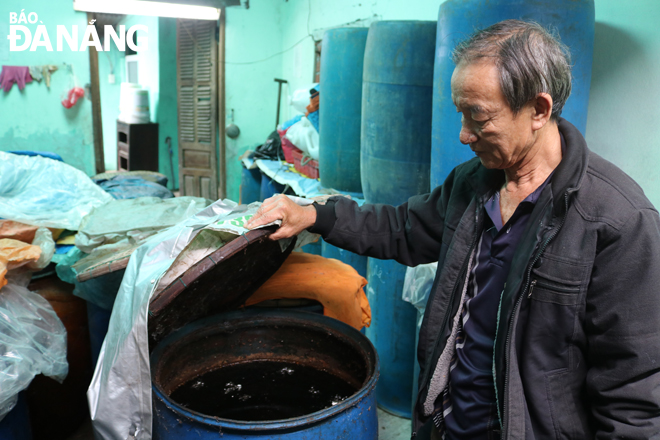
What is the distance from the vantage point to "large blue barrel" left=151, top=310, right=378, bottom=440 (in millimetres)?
1244

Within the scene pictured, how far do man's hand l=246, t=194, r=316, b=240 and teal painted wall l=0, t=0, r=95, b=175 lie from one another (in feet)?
18.1

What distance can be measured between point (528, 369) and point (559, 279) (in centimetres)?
20

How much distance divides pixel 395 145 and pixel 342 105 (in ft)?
2.52

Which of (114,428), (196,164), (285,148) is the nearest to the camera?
(114,428)

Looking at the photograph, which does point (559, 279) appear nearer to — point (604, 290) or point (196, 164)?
point (604, 290)

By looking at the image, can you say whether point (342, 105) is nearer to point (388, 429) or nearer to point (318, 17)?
point (388, 429)

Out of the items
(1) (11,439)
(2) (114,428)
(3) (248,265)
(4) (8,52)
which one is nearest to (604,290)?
(3) (248,265)

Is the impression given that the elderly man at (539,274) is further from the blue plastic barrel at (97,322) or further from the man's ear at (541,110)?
the blue plastic barrel at (97,322)

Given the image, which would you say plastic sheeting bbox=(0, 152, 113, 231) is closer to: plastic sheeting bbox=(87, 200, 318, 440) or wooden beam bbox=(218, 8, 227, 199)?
plastic sheeting bbox=(87, 200, 318, 440)

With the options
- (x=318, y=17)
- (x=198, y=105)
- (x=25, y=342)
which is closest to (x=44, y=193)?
(x=25, y=342)

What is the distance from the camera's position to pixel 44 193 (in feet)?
8.32

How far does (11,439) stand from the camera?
1.76m

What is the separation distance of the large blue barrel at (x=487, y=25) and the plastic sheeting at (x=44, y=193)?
1.72 meters

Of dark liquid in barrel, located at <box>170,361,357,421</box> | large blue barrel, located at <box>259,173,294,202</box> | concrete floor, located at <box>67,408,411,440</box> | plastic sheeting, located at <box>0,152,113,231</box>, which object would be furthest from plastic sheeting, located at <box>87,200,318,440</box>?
large blue barrel, located at <box>259,173,294,202</box>
